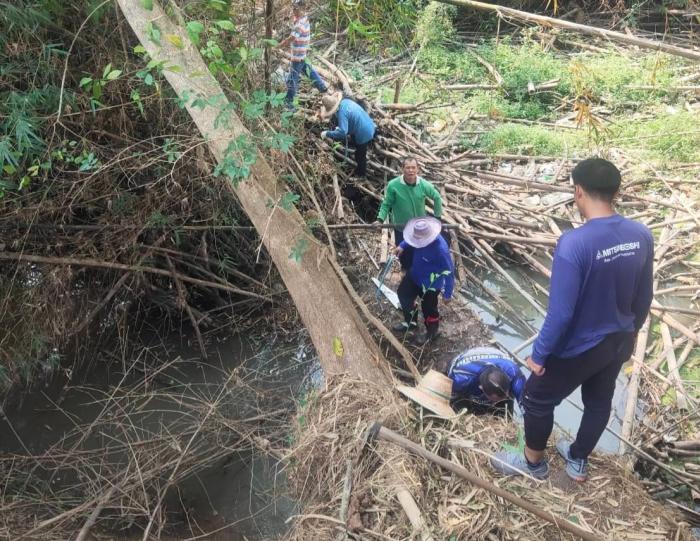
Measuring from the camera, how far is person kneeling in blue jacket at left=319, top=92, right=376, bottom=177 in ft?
21.9

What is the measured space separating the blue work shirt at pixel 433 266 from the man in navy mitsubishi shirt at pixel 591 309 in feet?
7.06

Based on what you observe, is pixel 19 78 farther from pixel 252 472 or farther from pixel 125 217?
pixel 252 472

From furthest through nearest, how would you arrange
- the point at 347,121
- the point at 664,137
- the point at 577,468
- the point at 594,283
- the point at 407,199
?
the point at 664,137 < the point at 347,121 < the point at 407,199 < the point at 577,468 < the point at 594,283

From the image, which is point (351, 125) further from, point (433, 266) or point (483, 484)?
point (483, 484)

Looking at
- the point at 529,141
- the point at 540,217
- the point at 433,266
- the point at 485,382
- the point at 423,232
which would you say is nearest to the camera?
the point at 485,382

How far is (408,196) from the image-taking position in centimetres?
571

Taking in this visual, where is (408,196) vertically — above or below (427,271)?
above

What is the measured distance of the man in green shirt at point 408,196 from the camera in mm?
5559

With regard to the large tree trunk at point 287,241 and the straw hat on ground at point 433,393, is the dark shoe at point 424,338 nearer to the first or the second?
the straw hat on ground at point 433,393

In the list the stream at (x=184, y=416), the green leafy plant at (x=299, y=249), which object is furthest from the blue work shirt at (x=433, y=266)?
the green leafy plant at (x=299, y=249)

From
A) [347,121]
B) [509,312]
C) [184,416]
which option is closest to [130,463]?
[184,416]

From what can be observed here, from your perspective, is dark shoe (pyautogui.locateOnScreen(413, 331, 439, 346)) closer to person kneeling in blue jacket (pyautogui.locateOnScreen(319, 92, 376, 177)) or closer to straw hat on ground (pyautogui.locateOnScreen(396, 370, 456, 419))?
straw hat on ground (pyautogui.locateOnScreen(396, 370, 456, 419))

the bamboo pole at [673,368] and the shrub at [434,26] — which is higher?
the shrub at [434,26]

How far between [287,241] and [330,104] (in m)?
3.73
